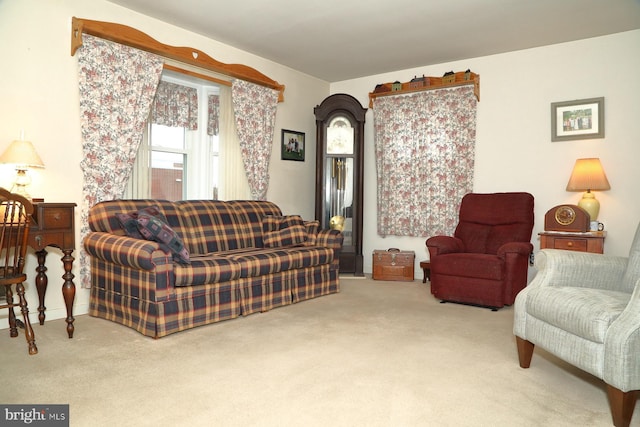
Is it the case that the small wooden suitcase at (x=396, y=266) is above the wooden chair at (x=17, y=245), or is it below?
below

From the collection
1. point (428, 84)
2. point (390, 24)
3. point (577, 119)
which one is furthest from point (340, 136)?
point (577, 119)

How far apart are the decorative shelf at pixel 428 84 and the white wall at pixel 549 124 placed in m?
0.11

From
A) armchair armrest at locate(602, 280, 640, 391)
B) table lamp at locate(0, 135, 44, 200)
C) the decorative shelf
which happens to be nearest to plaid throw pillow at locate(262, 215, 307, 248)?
table lamp at locate(0, 135, 44, 200)

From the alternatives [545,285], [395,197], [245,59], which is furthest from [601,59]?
[245,59]

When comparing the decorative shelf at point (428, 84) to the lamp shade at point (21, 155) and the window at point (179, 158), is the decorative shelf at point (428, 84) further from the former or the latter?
the lamp shade at point (21, 155)

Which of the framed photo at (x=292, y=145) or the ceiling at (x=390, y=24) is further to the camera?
the framed photo at (x=292, y=145)

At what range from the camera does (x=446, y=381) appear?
2.28m

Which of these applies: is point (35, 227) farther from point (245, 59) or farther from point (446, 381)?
point (245, 59)

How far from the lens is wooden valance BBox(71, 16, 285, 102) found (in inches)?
137

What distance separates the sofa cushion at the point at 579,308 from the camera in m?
1.93

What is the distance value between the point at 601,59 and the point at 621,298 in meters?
3.22

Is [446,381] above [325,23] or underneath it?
underneath

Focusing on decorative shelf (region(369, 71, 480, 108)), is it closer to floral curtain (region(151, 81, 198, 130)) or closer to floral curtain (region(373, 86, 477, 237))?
floral curtain (region(373, 86, 477, 237))

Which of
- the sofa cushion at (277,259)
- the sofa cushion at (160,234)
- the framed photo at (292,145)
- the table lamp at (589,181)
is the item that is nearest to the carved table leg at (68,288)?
the sofa cushion at (160,234)
